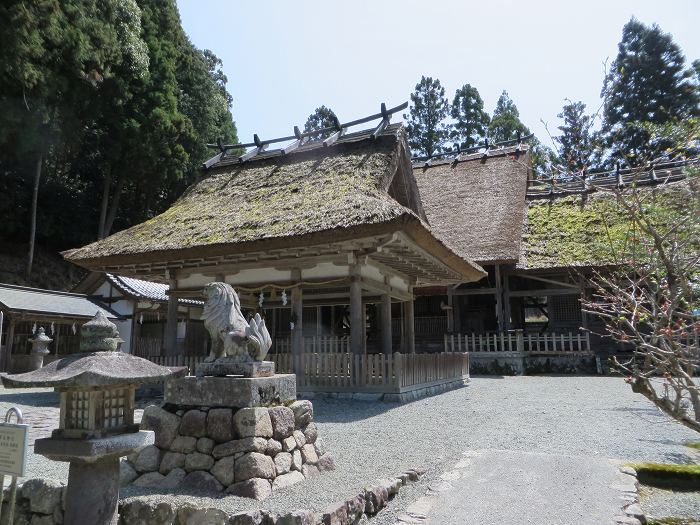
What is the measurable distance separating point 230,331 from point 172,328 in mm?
7115

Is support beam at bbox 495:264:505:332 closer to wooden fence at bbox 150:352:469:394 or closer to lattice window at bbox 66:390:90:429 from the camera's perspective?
wooden fence at bbox 150:352:469:394

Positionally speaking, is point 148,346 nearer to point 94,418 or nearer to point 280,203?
point 280,203

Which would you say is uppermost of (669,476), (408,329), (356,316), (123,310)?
(123,310)

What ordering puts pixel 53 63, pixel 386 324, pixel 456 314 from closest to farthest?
pixel 386 324 < pixel 53 63 < pixel 456 314

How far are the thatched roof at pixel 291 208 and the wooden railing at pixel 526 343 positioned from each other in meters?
3.89

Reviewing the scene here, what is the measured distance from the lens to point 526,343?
16.3m

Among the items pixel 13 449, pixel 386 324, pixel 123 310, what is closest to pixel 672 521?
pixel 13 449

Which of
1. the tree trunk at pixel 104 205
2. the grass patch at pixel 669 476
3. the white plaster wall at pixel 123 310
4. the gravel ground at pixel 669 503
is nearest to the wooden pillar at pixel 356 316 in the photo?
the grass patch at pixel 669 476

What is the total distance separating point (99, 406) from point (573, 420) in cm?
A: 652

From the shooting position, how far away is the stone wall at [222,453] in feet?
13.4

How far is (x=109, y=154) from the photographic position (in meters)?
22.7

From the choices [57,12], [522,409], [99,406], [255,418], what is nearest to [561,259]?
[522,409]

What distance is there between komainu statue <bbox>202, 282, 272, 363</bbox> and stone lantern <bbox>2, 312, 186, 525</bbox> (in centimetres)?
117

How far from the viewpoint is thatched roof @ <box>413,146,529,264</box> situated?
17.0 metres
